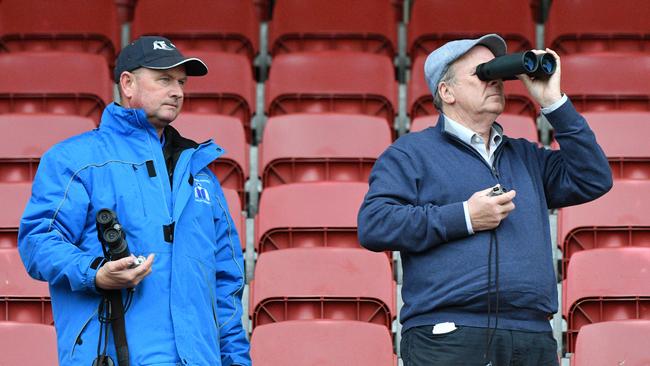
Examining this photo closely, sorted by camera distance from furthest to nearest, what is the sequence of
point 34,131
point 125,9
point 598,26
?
1. point 125,9
2. point 598,26
3. point 34,131

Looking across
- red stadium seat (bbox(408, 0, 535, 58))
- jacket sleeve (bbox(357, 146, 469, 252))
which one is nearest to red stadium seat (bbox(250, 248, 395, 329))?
jacket sleeve (bbox(357, 146, 469, 252))

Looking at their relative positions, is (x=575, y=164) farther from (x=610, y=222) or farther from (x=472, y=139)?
(x=610, y=222)

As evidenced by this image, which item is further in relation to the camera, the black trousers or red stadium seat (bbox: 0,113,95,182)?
red stadium seat (bbox: 0,113,95,182)

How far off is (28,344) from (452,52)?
1.48 meters

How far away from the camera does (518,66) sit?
2.47 metres

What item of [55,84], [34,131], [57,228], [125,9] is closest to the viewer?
[57,228]

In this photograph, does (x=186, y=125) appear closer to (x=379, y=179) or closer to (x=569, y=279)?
(x=569, y=279)

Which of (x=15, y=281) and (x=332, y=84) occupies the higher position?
(x=332, y=84)

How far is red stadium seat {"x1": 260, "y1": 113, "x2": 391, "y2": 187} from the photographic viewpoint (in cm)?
442

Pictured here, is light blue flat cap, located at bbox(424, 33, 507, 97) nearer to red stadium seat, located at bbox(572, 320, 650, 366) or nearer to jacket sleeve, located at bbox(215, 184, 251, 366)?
jacket sleeve, located at bbox(215, 184, 251, 366)

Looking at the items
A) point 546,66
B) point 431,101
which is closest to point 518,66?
point 546,66

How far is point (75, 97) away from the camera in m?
4.90

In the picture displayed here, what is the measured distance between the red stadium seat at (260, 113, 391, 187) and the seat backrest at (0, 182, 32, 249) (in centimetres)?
85

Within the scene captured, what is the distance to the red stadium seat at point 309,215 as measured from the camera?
404cm
